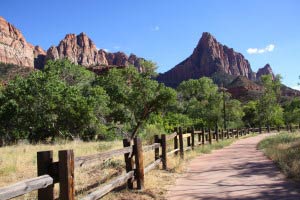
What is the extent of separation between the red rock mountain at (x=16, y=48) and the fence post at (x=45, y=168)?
163014 millimetres

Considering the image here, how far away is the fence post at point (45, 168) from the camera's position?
4598mm

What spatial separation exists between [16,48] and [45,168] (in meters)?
182

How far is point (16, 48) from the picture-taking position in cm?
17362

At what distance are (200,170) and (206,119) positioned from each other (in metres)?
49.7

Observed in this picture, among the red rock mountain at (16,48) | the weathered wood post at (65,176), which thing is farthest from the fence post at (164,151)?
the red rock mountain at (16,48)

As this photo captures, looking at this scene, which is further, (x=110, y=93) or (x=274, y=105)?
(x=274, y=105)

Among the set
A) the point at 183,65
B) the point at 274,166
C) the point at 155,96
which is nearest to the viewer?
the point at 274,166

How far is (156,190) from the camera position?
835 centimetres

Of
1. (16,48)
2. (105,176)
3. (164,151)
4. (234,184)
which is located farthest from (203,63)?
(234,184)

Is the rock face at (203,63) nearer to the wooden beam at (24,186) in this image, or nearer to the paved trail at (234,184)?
the paved trail at (234,184)

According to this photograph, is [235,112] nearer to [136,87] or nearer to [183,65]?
[136,87]

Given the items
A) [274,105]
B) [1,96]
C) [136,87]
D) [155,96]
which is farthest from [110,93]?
[274,105]

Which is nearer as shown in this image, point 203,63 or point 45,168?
point 45,168

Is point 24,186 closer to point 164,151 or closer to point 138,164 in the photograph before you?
point 138,164
